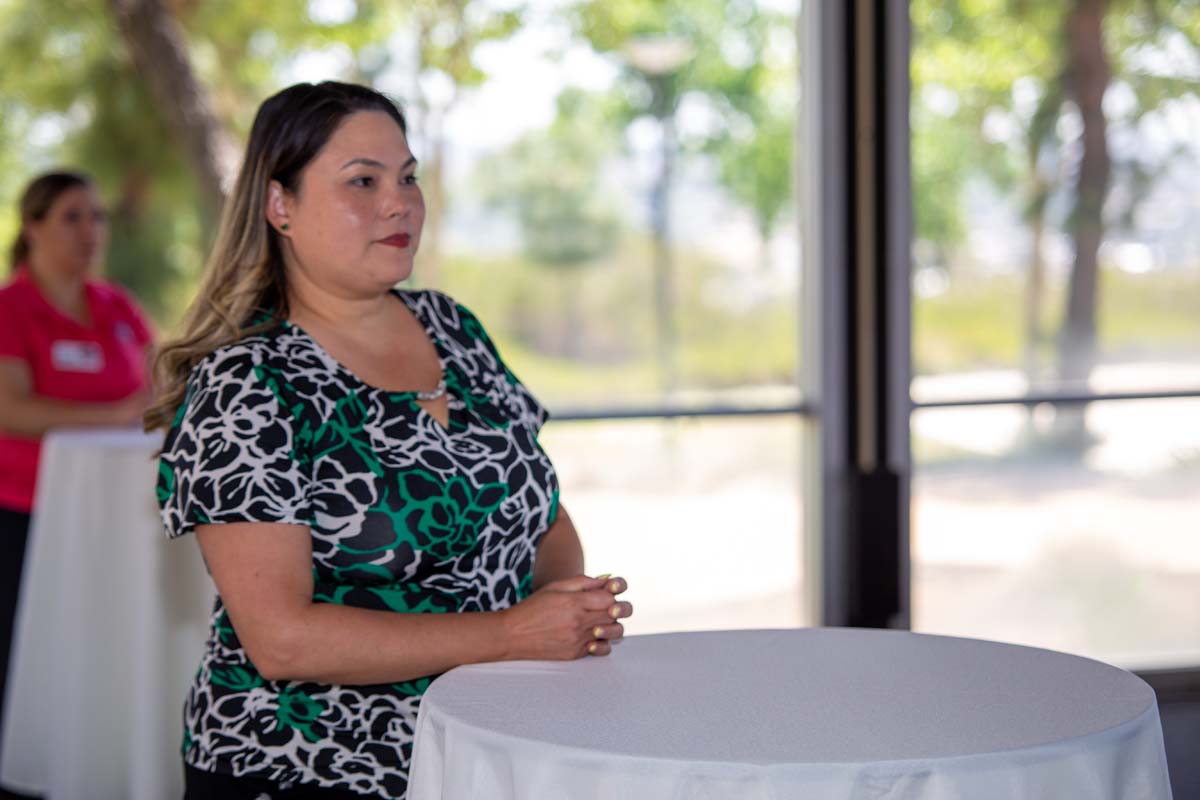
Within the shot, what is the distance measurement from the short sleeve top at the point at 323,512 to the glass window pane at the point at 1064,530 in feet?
9.72

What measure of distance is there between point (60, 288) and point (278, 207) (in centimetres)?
255

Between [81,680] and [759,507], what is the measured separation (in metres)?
2.85

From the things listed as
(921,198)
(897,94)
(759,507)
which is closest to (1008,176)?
(921,198)

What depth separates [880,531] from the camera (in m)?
4.45

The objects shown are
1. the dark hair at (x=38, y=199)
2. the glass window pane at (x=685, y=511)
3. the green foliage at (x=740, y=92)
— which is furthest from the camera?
the green foliage at (x=740, y=92)

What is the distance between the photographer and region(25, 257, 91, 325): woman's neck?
4176mm

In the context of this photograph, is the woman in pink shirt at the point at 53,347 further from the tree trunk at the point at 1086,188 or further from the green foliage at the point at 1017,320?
the tree trunk at the point at 1086,188

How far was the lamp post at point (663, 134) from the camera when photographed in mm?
5824

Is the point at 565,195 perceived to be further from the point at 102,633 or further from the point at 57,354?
the point at 102,633

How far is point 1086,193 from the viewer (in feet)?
15.2

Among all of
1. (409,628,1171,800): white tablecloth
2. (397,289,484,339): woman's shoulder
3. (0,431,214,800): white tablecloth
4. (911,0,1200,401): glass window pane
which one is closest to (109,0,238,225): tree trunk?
(0,431,214,800): white tablecloth

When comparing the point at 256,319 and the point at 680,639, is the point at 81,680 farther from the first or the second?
the point at 680,639

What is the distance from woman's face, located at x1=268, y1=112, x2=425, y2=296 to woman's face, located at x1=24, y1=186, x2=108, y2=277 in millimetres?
2516

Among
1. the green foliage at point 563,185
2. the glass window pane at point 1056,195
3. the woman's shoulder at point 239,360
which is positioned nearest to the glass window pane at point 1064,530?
the glass window pane at point 1056,195
